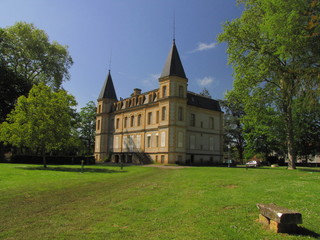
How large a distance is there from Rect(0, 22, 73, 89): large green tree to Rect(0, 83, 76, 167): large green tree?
648 inches

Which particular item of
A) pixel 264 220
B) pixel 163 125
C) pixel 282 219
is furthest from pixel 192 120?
pixel 282 219

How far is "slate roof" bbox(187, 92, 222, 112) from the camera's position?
4315 centimetres

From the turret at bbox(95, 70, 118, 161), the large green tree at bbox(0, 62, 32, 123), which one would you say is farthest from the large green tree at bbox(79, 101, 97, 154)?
the large green tree at bbox(0, 62, 32, 123)

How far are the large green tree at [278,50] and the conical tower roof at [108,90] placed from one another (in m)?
31.4

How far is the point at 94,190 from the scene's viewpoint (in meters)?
12.2

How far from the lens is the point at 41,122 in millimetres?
24859

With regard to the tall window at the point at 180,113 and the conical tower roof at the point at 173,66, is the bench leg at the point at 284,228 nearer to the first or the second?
the tall window at the point at 180,113

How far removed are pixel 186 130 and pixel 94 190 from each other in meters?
29.2

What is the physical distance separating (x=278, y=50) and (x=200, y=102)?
26263 mm

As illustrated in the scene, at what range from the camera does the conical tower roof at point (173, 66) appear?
38.9 m

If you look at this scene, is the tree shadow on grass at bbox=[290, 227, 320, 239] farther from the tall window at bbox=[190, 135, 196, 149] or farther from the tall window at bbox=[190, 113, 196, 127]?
the tall window at bbox=[190, 113, 196, 127]

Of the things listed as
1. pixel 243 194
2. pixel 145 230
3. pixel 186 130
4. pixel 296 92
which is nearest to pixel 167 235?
pixel 145 230

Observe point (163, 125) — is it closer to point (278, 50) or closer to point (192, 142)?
point (192, 142)

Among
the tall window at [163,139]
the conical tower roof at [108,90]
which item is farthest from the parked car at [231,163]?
the conical tower roof at [108,90]
